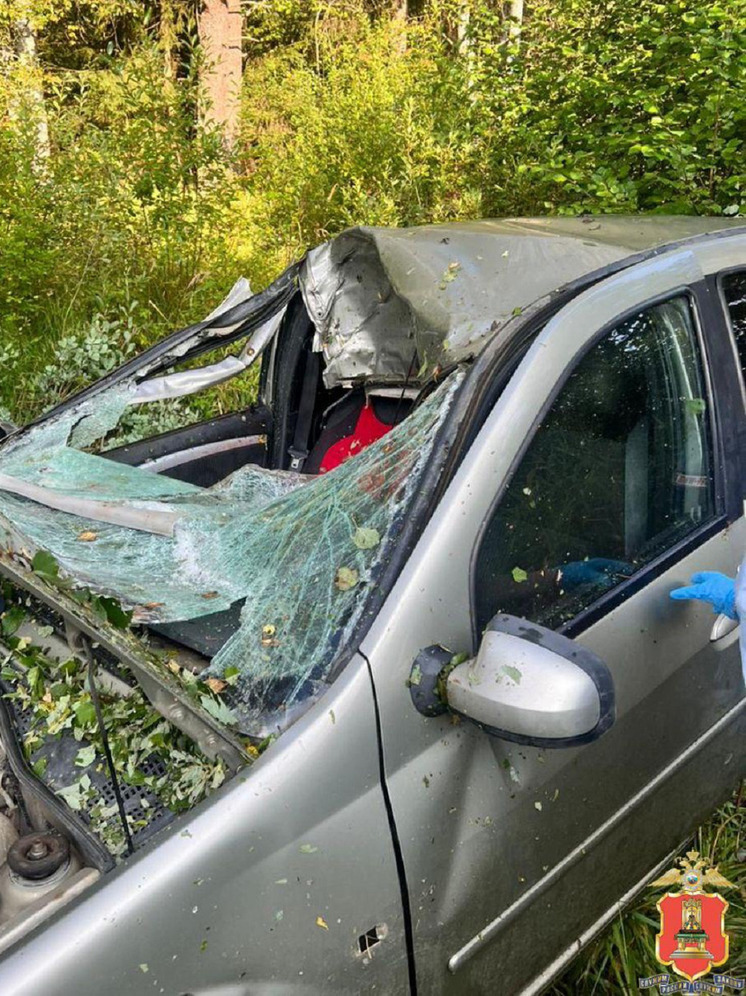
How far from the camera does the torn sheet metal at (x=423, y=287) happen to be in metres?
1.98

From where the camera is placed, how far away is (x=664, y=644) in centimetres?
181

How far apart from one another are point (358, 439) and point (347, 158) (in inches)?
219

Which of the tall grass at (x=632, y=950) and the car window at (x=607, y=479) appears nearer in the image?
the car window at (x=607, y=479)

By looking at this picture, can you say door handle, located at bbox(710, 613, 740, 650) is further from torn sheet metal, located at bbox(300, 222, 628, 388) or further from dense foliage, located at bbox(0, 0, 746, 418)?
dense foliage, located at bbox(0, 0, 746, 418)

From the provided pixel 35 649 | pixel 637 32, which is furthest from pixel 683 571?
pixel 637 32

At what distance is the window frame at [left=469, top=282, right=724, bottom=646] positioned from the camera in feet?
5.08

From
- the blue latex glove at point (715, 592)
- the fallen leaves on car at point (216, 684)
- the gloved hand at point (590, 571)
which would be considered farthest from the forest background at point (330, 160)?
the fallen leaves on car at point (216, 684)

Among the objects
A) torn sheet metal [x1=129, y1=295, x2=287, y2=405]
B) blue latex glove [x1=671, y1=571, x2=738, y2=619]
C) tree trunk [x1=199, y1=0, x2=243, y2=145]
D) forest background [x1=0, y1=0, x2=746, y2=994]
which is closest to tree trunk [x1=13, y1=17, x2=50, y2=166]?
forest background [x1=0, y1=0, x2=746, y2=994]

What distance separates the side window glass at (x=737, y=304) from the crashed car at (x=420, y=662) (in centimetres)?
1

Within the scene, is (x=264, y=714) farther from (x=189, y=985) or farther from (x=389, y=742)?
(x=189, y=985)

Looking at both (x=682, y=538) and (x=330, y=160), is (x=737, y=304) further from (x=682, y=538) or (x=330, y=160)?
(x=330, y=160)

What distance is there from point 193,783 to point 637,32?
5065 mm

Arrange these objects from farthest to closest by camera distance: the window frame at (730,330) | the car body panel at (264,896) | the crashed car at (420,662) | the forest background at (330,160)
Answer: the forest background at (330,160) < the window frame at (730,330) < the crashed car at (420,662) < the car body panel at (264,896)

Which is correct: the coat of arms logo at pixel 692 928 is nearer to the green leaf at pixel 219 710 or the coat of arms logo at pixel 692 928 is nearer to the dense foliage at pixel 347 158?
the green leaf at pixel 219 710
